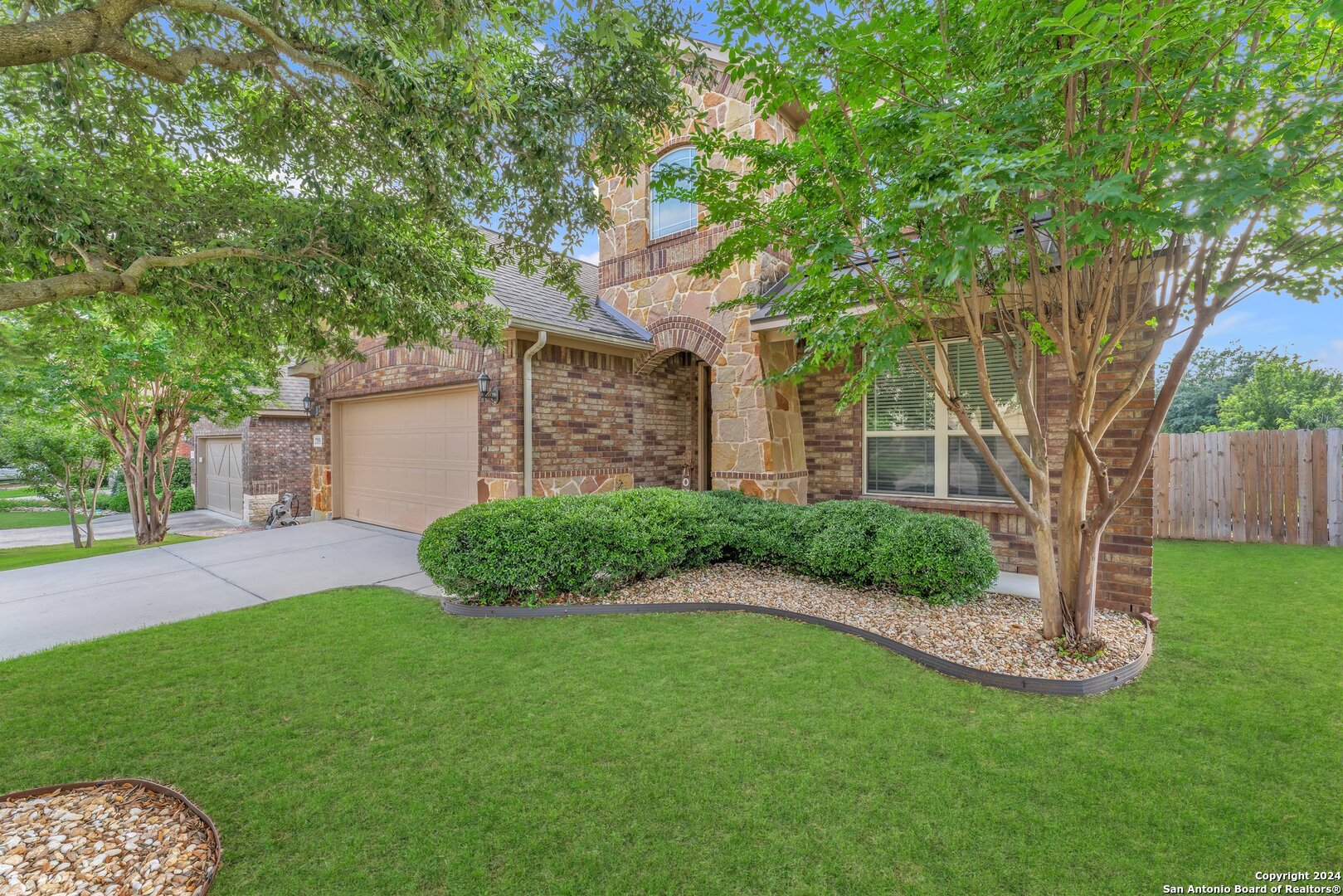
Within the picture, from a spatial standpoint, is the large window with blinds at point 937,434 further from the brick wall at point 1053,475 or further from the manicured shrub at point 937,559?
the manicured shrub at point 937,559

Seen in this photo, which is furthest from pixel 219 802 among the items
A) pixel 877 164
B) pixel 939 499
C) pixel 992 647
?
pixel 939 499

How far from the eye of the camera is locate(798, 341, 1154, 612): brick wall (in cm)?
514

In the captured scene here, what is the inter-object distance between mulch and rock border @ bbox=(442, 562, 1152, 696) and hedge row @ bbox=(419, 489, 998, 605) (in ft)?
0.55

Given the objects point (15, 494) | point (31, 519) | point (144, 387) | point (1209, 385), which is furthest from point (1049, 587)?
point (15, 494)

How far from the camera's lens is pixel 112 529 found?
58.3 ft

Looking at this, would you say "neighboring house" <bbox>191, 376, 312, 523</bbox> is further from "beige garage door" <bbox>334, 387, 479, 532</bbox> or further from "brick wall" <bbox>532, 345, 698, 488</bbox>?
"brick wall" <bbox>532, 345, 698, 488</bbox>

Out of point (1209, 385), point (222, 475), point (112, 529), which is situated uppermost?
point (1209, 385)

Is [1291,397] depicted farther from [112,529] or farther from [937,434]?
[112,529]

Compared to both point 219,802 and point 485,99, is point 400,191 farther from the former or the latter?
point 219,802

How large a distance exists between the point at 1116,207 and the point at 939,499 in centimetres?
476

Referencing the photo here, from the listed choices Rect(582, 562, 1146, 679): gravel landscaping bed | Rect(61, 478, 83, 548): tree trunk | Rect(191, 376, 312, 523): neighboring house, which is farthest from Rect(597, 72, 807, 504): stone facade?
Rect(61, 478, 83, 548): tree trunk

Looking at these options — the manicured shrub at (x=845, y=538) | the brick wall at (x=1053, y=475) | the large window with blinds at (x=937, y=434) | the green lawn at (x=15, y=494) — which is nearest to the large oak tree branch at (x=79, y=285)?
the manicured shrub at (x=845, y=538)

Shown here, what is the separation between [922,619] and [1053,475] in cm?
269

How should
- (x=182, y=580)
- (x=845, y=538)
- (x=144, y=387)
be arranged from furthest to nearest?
(x=144, y=387) → (x=182, y=580) → (x=845, y=538)
